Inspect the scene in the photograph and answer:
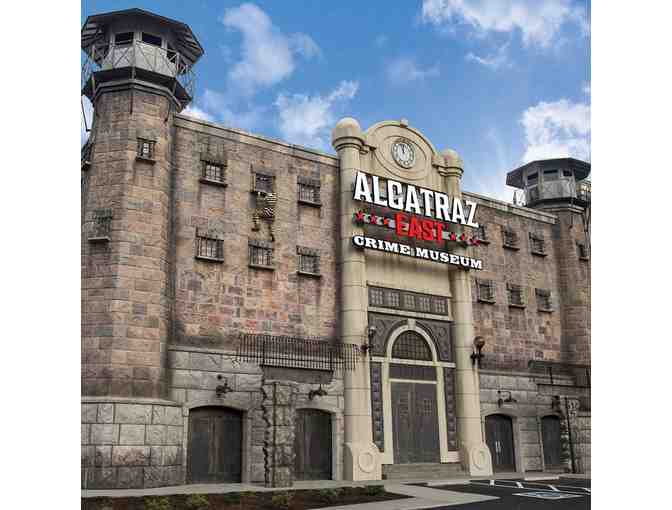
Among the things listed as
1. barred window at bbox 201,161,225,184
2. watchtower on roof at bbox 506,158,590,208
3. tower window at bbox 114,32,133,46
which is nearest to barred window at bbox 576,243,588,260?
watchtower on roof at bbox 506,158,590,208

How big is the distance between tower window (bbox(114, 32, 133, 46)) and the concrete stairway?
20.2 meters

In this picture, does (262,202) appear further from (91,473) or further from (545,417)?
(545,417)

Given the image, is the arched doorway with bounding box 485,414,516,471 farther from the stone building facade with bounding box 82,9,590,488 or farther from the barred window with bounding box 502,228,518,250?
the barred window with bounding box 502,228,518,250

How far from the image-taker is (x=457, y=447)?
90.9ft

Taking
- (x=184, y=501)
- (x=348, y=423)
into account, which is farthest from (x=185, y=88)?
(x=184, y=501)

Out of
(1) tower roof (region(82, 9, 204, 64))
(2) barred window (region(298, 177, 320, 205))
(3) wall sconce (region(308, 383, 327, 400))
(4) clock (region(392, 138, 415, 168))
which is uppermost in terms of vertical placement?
(1) tower roof (region(82, 9, 204, 64))

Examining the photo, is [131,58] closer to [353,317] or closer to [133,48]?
[133,48]

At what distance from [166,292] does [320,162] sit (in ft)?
31.6

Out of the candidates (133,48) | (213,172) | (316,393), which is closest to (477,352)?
(316,393)

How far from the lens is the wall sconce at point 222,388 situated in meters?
22.5

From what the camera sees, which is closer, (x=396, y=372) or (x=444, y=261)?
(x=396, y=372)

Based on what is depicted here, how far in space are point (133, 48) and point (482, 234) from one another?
19046 millimetres

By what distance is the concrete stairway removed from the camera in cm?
2514

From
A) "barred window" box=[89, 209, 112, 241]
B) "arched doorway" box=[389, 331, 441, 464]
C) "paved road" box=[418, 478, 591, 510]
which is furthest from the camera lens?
"arched doorway" box=[389, 331, 441, 464]
